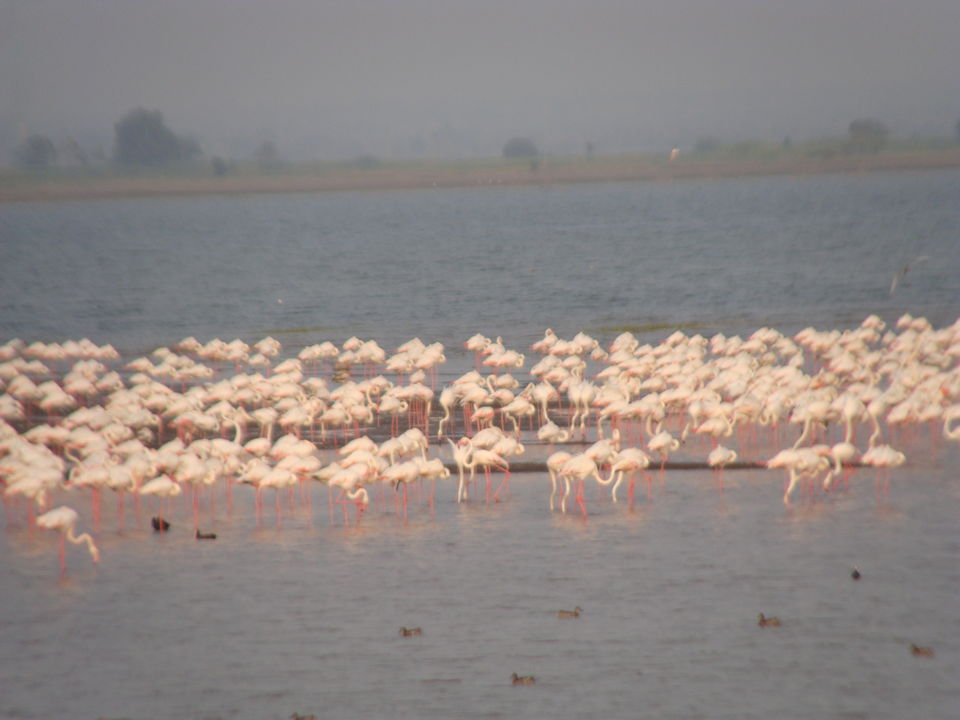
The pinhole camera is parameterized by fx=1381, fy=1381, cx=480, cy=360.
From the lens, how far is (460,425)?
59.5 ft

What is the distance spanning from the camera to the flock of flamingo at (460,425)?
1354 cm

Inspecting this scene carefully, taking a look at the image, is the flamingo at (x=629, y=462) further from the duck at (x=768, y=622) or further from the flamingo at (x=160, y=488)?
the flamingo at (x=160, y=488)

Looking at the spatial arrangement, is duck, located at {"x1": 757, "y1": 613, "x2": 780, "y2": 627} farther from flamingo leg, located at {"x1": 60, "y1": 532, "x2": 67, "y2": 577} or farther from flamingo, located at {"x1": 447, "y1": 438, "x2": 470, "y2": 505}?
flamingo leg, located at {"x1": 60, "y1": 532, "x2": 67, "y2": 577}

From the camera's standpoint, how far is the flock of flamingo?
1354cm

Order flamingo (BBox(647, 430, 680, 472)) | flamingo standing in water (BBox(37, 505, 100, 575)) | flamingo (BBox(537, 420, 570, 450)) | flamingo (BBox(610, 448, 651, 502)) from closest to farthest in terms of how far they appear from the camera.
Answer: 1. flamingo standing in water (BBox(37, 505, 100, 575))
2. flamingo (BBox(610, 448, 651, 502))
3. flamingo (BBox(647, 430, 680, 472))
4. flamingo (BBox(537, 420, 570, 450))

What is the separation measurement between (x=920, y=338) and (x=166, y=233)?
92920mm

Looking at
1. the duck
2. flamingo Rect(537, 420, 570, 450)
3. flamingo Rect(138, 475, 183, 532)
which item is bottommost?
flamingo Rect(537, 420, 570, 450)

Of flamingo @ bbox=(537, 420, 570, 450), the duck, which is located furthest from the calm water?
flamingo @ bbox=(537, 420, 570, 450)

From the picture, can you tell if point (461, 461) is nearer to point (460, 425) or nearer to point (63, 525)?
point (460, 425)

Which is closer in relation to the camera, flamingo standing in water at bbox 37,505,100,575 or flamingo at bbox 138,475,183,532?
flamingo standing in water at bbox 37,505,100,575

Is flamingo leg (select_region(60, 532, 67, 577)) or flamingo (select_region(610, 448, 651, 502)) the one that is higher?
flamingo (select_region(610, 448, 651, 502))

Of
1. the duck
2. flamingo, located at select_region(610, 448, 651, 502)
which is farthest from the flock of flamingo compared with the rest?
the duck

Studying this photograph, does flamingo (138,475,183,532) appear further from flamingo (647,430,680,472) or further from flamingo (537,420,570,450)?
flamingo (647,430,680,472)

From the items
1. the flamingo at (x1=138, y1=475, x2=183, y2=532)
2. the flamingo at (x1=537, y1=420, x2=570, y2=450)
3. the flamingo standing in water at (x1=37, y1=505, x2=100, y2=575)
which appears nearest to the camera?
the flamingo standing in water at (x1=37, y1=505, x2=100, y2=575)
